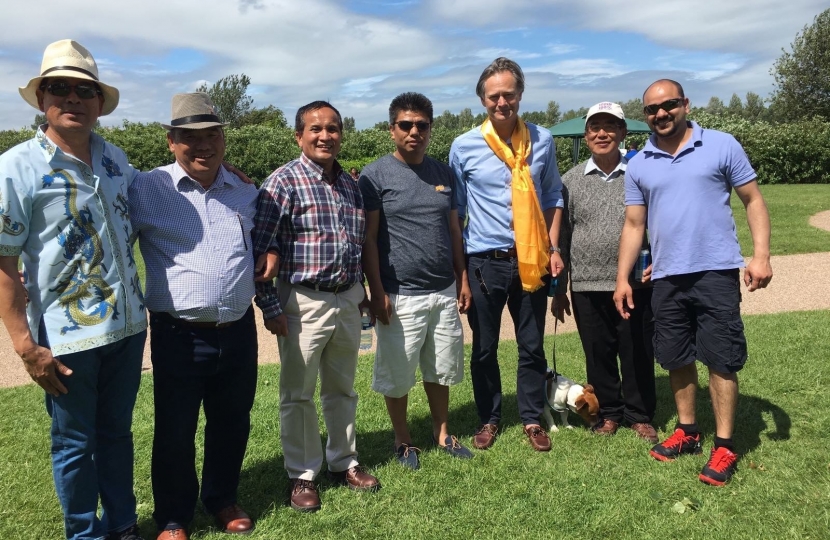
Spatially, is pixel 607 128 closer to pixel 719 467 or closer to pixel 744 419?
pixel 719 467

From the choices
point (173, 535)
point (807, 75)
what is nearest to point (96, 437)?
point (173, 535)

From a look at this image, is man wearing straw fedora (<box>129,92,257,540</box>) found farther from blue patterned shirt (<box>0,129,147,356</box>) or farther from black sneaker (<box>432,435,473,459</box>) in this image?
black sneaker (<box>432,435,473,459</box>)

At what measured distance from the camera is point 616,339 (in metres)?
4.61

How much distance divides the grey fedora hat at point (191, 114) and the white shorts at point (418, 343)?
152 cm

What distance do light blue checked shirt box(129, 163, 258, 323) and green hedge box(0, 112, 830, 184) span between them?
61.2ft

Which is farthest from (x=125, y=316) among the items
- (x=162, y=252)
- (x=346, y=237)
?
(x=346, y=237)

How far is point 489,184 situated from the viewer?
429 centimetres

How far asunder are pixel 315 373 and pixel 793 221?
13826 millimetres

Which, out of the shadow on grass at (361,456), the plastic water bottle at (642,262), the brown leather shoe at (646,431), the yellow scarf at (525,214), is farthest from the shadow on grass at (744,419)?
the yellow scarf at (525,214)

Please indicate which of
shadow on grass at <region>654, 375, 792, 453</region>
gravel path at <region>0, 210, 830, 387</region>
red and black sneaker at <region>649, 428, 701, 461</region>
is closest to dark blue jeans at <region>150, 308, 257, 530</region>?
red and black sneaker at <region>649, 428, 701, 461</region>

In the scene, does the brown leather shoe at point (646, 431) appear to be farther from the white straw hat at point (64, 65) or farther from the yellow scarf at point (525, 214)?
Result: the white straw hat at point (64, 65)

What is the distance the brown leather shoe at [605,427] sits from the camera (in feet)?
15.1

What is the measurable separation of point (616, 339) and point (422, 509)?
74.0 inches

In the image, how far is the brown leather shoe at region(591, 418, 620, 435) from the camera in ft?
15.1
